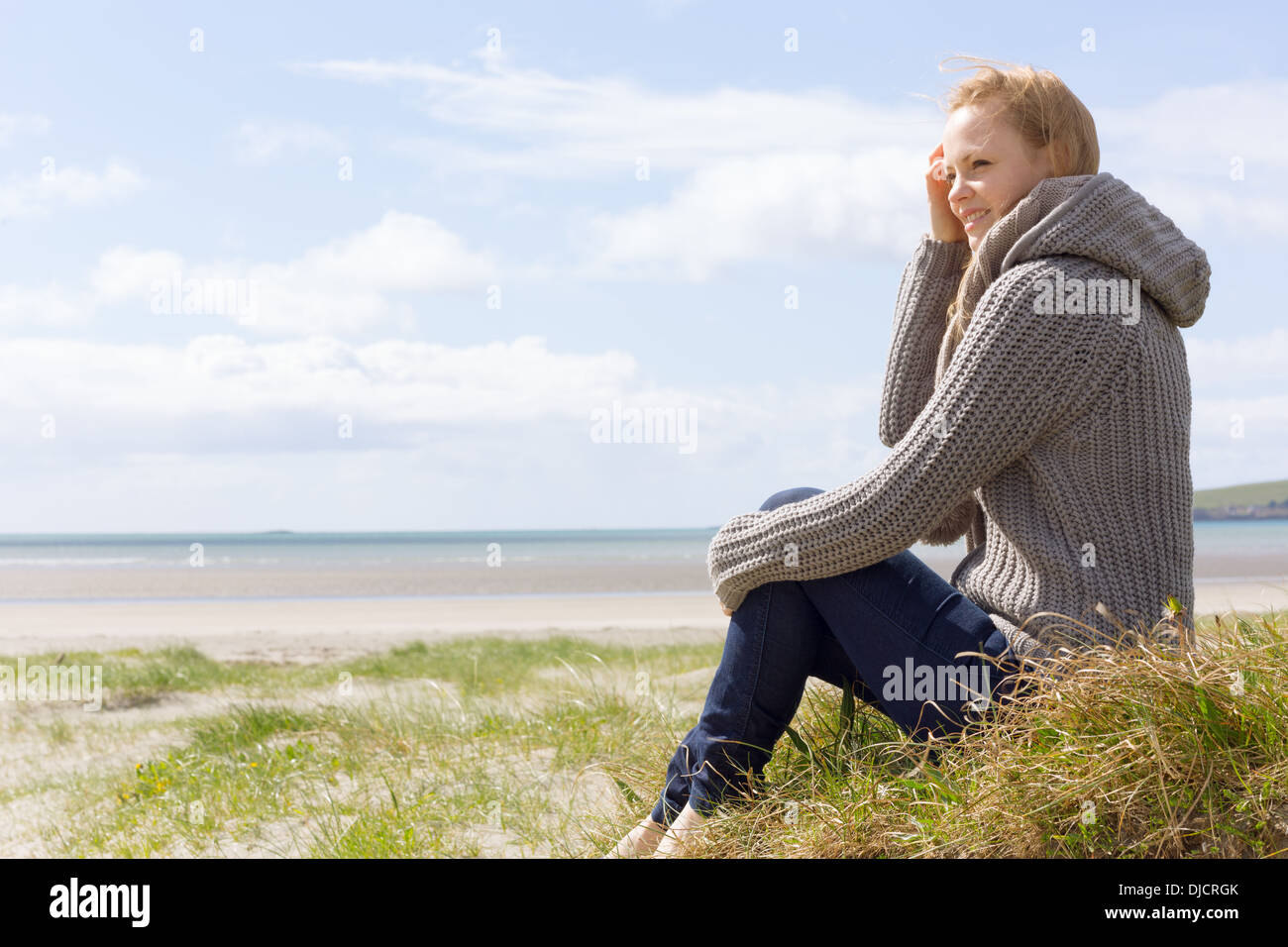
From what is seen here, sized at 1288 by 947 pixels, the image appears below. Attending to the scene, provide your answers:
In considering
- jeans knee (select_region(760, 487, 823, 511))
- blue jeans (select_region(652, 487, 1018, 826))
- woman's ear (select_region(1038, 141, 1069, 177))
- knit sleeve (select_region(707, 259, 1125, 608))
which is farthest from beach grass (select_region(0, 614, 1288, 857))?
woman's ear (select_region(1038, 141, 1069, 177))

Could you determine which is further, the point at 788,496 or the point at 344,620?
the point at 344,620

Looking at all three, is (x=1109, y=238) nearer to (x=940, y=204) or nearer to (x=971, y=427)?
(x=971, y=427)

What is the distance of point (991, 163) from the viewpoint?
2420 millimetres

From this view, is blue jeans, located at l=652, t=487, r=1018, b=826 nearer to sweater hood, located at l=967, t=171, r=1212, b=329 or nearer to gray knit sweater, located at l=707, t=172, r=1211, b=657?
gray knit sweater, located at l=707, t=172, r=1211, b=657

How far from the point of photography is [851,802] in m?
2.29

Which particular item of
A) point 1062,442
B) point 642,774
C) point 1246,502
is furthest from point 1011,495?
point 1246,502

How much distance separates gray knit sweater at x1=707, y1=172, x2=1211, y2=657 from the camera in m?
2.07

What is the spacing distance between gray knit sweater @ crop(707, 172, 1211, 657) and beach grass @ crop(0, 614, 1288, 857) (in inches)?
7.6

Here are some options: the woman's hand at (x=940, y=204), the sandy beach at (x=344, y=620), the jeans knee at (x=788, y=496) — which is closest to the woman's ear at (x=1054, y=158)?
the woman's hand at (x=940, y=204)

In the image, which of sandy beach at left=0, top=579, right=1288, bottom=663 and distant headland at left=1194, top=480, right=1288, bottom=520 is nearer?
sandy beach at left=0, top=579, right=1288, bottom=663

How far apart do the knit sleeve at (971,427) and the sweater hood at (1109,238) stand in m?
0.08

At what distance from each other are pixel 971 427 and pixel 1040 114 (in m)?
0.84

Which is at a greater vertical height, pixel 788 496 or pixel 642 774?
pixel 788 496
